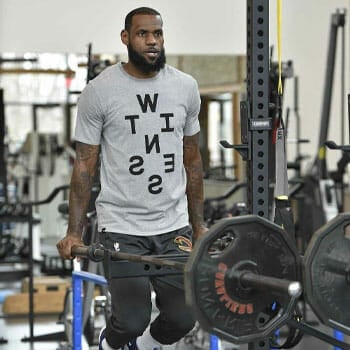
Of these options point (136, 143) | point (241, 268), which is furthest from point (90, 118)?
point (241, 268)

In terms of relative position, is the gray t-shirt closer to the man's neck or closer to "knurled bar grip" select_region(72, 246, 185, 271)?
the man's neck

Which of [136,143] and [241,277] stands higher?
[136,143]

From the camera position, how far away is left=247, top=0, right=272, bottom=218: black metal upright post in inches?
116

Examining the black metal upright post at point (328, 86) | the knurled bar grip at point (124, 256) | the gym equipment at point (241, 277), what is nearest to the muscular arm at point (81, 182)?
the knurled bar grip at point (124, 256)

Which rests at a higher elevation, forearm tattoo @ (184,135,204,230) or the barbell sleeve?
forearm tattoo @ (184,135,204,230)

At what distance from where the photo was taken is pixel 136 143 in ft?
11.9

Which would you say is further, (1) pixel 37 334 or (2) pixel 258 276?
(1) pixel 37 334

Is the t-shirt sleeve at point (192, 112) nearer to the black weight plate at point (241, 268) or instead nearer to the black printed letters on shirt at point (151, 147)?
the black printed letters on shirt at point (151, 147)

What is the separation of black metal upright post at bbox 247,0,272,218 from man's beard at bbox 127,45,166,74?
0.67 meters

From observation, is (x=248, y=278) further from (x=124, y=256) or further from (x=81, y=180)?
(x=81, y=180)

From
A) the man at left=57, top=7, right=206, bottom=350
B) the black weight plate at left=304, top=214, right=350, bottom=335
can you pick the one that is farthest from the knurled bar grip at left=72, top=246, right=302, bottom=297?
Answer: the man at left=57, top=7, right=206, bottom=350

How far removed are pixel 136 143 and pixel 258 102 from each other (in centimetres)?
76

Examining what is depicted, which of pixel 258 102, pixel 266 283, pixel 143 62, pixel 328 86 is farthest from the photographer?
pixel 328 86

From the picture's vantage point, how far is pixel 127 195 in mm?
3639
